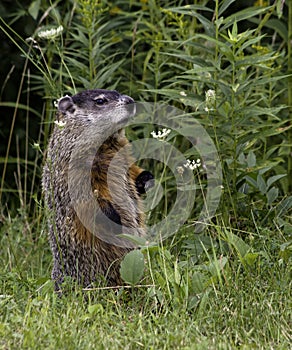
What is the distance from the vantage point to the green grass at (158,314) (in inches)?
146

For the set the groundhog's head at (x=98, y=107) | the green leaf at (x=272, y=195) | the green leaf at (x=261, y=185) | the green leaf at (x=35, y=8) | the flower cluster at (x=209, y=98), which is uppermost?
the flower cluster at (x=209, y=98)

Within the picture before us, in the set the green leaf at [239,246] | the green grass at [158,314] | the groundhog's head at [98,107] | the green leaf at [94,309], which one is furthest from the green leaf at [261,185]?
A: the green leaf at [94,309]

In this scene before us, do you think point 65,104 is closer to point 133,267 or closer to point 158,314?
point 133,267

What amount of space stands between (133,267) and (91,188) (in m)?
0.84

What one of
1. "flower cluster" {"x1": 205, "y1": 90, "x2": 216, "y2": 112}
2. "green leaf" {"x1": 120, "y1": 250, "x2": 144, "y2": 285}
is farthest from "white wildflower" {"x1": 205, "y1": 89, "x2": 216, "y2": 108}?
"green leaf" {"x1": 120, "y1": 250, "x2": 144, "y2": 285}

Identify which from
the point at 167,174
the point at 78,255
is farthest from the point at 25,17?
the point at 78,255

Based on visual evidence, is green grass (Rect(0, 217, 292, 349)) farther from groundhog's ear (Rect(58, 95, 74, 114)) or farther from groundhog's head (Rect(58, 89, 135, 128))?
groundhog's ear (Rect(58, 95, 74, 114))

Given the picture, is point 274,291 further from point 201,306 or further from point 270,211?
point 270,211

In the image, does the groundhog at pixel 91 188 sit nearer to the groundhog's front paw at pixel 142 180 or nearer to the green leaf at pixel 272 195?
the groundhog's front paw at pixel 142 180

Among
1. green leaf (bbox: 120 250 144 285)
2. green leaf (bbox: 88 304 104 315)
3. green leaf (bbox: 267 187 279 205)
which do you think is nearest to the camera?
green leaf (bbox: 88 304 104 315)

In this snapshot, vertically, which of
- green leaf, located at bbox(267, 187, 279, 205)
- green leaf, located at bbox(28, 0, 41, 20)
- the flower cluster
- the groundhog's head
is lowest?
green leaf, located at bbox(267, 187, 279, 205)

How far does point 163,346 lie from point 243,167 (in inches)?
81.4

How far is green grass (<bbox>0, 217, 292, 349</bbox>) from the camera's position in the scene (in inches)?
146

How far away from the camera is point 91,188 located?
5090 mm
